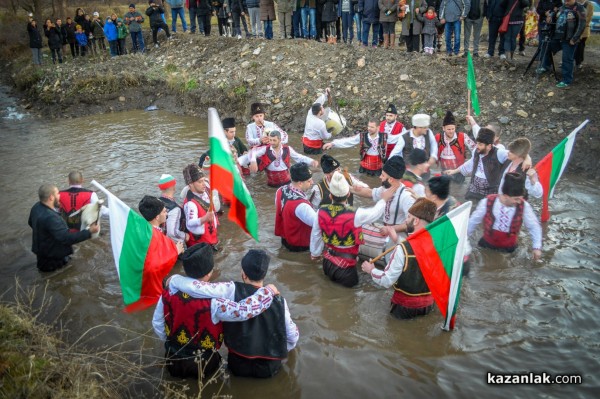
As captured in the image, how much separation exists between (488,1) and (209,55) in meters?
10.6

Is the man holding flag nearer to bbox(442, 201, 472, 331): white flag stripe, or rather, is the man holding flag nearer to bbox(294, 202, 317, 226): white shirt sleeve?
bbox(442, 201, 472, 331): white flag stripe

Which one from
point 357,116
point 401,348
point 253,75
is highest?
point 253,75

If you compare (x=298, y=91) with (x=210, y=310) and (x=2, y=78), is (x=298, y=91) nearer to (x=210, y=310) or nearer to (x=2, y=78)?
(x=210, y=310)

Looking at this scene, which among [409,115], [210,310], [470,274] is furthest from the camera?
[409,115]

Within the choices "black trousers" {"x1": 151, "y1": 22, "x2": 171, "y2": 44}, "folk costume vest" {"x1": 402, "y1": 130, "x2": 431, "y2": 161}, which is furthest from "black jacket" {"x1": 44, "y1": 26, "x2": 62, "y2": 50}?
"folk costume vest" {"x1": 402, "y1": 130, "x2": 431, "y2": 161}

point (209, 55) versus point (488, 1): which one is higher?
point (488, 1)

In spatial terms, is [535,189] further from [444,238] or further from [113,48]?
[113,48]

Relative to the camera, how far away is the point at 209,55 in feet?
61.5

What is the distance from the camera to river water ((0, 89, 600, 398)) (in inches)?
195

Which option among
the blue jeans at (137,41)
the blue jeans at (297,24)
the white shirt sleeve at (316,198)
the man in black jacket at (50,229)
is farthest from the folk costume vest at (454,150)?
the blue jeans at (137,41)

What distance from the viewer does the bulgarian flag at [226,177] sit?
A: 15.8 ft

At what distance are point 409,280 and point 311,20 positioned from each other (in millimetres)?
13872

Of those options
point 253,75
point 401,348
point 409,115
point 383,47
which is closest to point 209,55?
point 253,75

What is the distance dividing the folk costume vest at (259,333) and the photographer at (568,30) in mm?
10514
